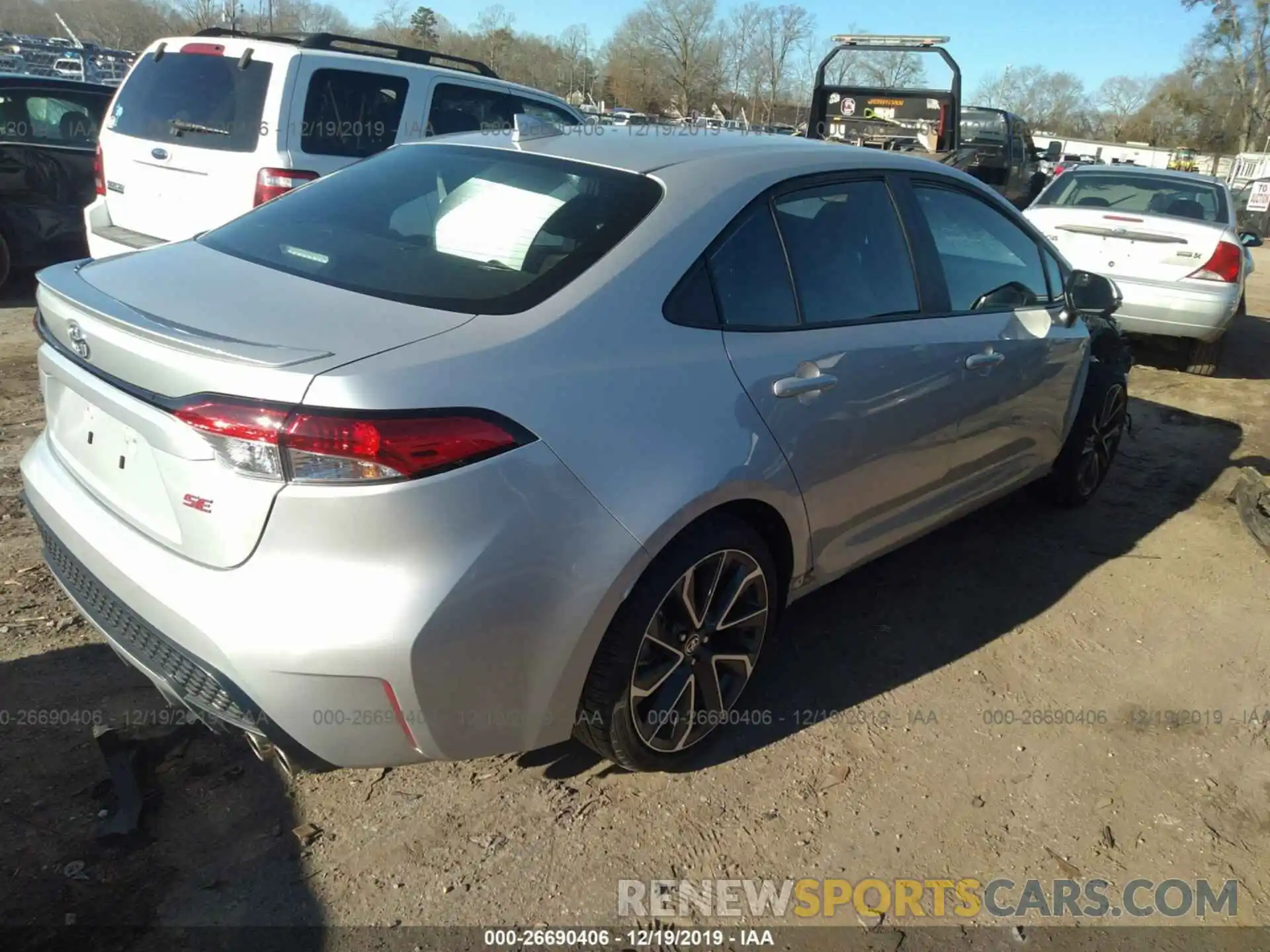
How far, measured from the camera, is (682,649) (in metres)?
2.64

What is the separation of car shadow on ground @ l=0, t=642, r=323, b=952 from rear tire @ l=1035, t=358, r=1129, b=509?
149 inches

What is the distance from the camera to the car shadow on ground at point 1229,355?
8.42m

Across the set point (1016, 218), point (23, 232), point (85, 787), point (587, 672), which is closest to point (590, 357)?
point (587, 672)

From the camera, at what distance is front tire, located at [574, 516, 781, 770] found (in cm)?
240

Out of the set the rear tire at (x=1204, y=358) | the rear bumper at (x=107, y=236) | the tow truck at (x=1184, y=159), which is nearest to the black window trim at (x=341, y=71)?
the rear bumper at (x=107, y=236)

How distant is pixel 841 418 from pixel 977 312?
1048 millimetres

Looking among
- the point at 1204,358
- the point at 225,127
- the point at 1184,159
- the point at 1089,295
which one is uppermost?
the point at 1184,159

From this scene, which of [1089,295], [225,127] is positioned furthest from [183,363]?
[225,127]

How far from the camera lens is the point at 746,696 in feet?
10.4

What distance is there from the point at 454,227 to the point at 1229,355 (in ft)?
29.4

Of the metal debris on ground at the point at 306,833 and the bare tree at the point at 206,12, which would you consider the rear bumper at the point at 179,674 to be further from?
the bare tree at the point at 206,12

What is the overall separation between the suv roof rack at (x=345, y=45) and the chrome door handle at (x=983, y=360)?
180 inches

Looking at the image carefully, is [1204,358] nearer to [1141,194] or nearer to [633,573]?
[1141,194]

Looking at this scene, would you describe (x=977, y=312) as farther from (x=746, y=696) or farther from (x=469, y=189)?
(x=469, y=189)
